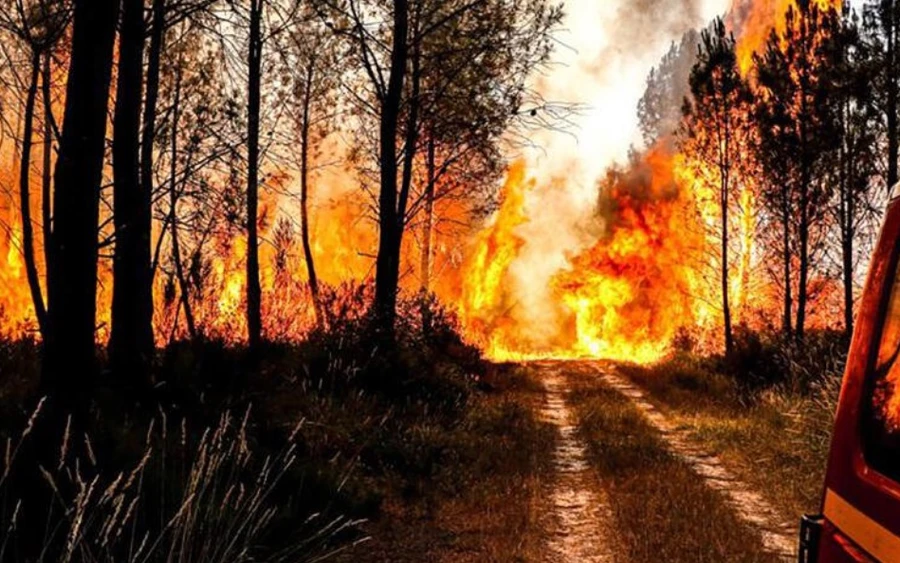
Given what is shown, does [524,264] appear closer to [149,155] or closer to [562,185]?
[562,185]

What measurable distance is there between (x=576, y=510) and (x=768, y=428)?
5523 mm

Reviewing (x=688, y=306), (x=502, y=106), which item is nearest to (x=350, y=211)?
(x=688, y=306)

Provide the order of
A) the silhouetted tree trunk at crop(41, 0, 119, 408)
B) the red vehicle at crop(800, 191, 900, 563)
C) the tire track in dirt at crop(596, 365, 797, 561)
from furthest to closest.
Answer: the tire track in dirt at crop(596, 365, 797, 561) < the silhouetted tree trunk at crop(41, 0, 119, 408) < the red vehicle at crop(800, 191, 900, 563)

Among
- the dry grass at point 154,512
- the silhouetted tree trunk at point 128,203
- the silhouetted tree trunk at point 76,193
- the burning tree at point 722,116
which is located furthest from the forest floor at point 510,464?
the burning tree at point 722,116

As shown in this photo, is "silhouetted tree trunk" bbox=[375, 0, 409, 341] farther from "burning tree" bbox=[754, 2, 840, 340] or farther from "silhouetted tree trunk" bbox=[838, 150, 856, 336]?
"silhouetted tree trunk" bbox=[838, 150, 856, 336]

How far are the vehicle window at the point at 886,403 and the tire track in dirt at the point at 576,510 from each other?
454 centimetres

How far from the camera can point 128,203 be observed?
28.9 ft

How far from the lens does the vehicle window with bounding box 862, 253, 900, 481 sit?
1923 millimetres

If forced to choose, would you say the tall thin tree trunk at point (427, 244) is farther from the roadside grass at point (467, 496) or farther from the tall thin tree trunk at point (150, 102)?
the tall thin tree trunk at point (150, 102)

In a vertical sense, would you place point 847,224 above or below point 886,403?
above

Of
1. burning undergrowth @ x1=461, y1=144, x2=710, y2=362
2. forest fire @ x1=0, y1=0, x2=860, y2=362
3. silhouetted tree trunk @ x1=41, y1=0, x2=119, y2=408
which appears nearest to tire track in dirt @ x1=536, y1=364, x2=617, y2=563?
silhouetted tree trunk @ x1=41, y1=0, x2=119, y2=408

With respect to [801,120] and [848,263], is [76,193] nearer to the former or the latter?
[848,263]

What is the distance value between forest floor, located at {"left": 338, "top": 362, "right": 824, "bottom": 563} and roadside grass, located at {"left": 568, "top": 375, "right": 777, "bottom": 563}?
0.05 ft

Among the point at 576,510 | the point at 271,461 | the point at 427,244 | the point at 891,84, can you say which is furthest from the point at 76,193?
the point at 427,244
